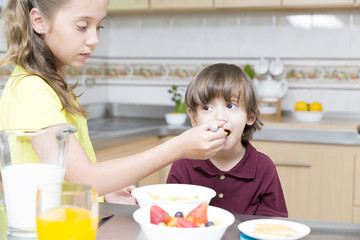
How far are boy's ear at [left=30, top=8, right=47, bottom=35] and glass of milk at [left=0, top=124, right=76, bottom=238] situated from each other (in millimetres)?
426

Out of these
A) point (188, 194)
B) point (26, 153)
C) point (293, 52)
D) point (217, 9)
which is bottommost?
point (188, 194)

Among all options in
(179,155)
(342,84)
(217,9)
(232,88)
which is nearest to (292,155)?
(342,84)

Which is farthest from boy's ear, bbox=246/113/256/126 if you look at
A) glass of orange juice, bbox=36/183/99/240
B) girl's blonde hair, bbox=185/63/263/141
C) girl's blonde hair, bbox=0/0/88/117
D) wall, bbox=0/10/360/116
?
wall, bbox=0/10/360/116

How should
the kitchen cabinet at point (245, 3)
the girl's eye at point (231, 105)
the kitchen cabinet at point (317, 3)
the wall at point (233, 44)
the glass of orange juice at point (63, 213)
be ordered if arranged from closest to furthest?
the glass of orange juice at point (63, 213), the girl's eye at point (231, 105), the kitchen cabinet at point (317, 3), the kitchen cabinet at point (245, 3), the wall at point (233, 44)

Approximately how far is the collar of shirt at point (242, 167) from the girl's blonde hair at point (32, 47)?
0.47 meters

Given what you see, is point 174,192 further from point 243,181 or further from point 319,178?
point 319,178

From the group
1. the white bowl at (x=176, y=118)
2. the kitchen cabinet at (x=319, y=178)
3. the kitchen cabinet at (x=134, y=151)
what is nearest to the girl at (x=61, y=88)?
the kitchen cabinet at (x=134, y=151)

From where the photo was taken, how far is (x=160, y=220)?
0.77 metres

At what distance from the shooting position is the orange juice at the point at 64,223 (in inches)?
25.8

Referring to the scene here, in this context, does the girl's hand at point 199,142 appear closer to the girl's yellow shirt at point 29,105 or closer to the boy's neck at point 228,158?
the girl's yellow shirt at point 29,105

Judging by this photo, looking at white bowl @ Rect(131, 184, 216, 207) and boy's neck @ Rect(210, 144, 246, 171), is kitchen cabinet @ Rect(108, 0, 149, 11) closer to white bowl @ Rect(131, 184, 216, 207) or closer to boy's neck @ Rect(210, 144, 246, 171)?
boy's neck @ Rect(210, 144, 246, 171)

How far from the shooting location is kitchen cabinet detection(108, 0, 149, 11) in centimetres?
305

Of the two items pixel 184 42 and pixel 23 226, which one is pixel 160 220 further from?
pixel 184 42

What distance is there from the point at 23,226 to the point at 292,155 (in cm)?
201
